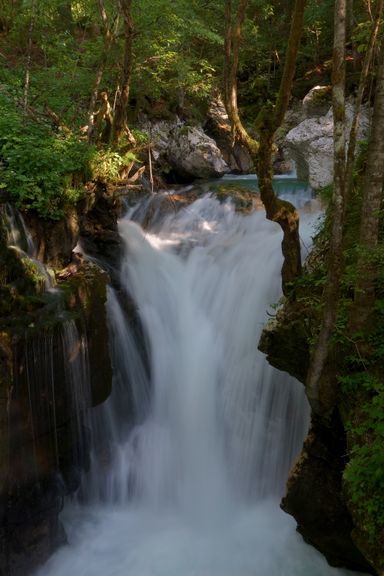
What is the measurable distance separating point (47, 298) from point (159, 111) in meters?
10.1

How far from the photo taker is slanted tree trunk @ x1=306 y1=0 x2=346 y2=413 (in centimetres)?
413

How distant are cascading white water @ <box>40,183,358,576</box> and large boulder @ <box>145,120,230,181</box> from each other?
492cm

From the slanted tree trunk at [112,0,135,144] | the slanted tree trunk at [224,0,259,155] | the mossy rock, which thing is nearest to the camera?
the slanted tree trunk at [224,0,259,155]

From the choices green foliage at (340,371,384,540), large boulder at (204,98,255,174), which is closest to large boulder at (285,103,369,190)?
large boulder at (204,98,255,174)

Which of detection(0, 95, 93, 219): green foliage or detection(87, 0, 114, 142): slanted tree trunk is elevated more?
detection(87, 0, 114, 142): slanted tree trunk

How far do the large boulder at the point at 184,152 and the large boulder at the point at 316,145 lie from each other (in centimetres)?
235

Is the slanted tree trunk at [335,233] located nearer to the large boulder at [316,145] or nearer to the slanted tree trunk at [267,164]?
the slanted tree trunk at [267,164]

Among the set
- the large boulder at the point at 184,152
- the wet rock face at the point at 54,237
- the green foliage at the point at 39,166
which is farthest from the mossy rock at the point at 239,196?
the wet rock face at the point at 54,237

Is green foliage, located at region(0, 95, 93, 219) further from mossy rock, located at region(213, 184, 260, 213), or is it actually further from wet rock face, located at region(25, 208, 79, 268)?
mossy rock, located at region(213, 184, 260, 213)

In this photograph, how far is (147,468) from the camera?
7.18m

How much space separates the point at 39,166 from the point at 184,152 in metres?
7.94

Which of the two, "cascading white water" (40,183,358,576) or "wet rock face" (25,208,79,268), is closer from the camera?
"cascading white water" (40,183,358,576)

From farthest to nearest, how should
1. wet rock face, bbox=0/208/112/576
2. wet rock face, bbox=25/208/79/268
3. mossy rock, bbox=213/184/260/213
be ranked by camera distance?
mossy rock, bbox=213/184/260/213, wet rock face, bbox=25/208/79/268, wet rock face, bbox=0/208/112/576

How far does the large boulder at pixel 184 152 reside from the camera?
13781mm
